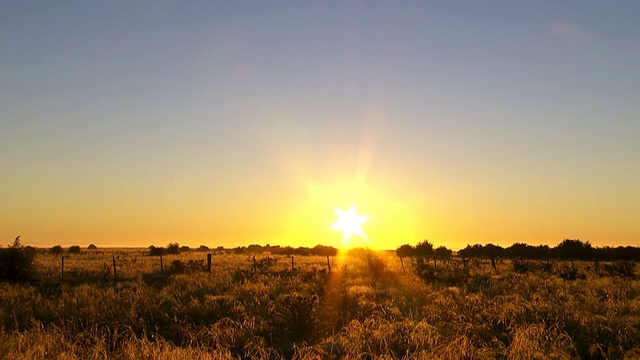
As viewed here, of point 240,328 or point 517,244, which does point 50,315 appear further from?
point 517,244

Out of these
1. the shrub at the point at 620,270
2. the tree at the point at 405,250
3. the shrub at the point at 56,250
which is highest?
the shrub at the point at 56,250

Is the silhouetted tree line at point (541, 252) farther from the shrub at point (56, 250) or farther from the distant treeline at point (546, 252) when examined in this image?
the shrub at point (56, 250)

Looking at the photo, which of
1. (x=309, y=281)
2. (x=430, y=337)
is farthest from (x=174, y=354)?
(x=309, y=281)

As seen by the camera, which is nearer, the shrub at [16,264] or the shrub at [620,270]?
the shrub at [16,264]

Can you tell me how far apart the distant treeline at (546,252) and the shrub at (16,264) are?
49.4m

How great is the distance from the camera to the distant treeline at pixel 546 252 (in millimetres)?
73125

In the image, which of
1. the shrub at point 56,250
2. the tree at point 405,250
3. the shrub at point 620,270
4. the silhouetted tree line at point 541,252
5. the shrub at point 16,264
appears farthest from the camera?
the tree at point 405,250

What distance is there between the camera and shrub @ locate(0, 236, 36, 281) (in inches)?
1275

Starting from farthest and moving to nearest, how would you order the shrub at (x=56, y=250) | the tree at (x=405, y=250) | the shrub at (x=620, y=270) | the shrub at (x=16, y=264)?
1. the tree at (x=405, y=250)
2. the shrub at (x=56, y=250)
3. the shrub at (x=620, y=270)
4. the shrub at (x=16, y=264)

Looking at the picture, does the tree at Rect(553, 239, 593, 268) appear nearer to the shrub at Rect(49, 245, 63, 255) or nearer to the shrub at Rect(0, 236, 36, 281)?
the shrub at Rect(0, 236, 36, 281)

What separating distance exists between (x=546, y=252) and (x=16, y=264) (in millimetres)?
65526

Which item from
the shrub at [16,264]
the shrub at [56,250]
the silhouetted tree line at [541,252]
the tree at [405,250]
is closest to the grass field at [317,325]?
the shrub at [16,264]

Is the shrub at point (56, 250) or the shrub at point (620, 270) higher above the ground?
the shrub at point (56, 250)

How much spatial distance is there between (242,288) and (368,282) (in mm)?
8596
